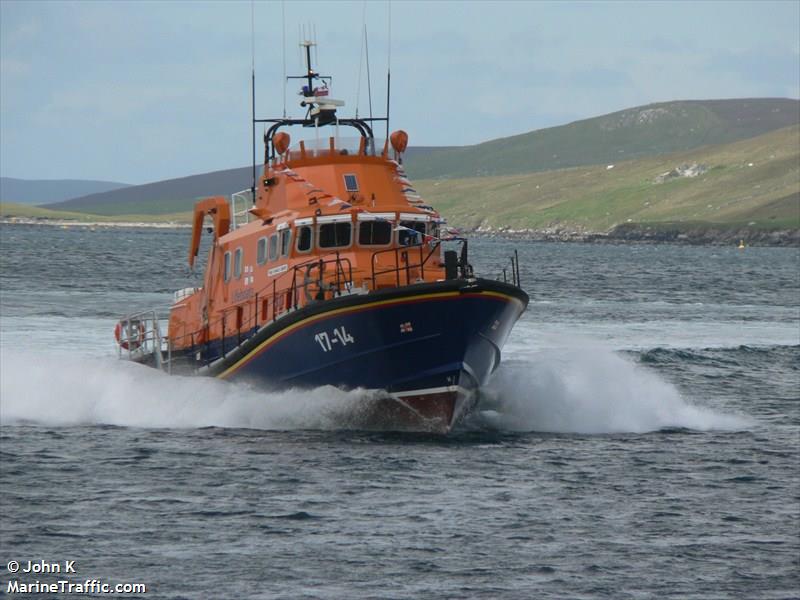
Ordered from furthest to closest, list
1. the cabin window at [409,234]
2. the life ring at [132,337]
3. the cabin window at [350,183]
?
the life ring at [132,337] → the cabin window at [350,183] → the cabin window at [409,234]

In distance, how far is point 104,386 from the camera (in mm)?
30094

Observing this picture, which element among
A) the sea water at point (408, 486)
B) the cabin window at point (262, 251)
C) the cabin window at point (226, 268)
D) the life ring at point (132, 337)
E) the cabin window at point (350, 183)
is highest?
the cabin window at point (350, 183)

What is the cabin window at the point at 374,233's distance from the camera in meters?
27.2

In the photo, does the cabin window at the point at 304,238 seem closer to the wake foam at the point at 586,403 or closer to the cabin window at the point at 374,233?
the cabin window at the point at 374,233

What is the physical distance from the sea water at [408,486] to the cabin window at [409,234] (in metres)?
3.43

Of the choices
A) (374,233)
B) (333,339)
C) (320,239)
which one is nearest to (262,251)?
(320,239)

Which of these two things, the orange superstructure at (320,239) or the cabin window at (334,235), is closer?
the orange superstructure at (320,239)

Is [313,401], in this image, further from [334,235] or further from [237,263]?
[237,263]

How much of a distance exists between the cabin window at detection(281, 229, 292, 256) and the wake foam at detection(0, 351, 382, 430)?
2745 millimetres

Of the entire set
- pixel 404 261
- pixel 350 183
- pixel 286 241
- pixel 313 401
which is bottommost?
pixel 313 401

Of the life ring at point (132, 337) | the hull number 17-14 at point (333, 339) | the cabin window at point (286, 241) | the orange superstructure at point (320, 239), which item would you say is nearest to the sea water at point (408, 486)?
the hull number 17-14 at point (333, 339)

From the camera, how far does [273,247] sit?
91.1ft

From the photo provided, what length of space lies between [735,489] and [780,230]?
600 ft

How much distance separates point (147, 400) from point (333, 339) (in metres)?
5.58
